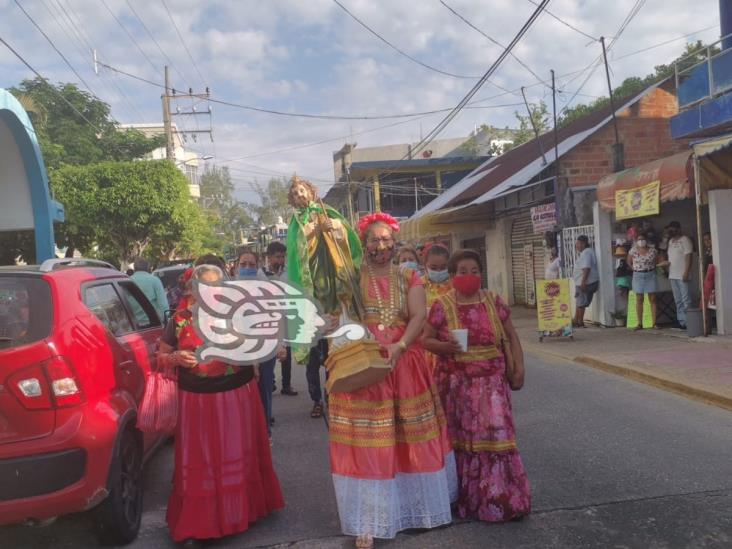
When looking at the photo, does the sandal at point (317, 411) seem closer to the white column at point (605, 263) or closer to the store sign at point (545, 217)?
the white column at point (605, 263)

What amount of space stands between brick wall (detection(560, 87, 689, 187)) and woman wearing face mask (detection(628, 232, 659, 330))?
3869mm

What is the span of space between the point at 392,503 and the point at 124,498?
1441 millimetres

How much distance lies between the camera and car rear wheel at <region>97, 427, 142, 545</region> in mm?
3428

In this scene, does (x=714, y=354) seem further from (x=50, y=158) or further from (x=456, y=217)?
(x=50, y=158)

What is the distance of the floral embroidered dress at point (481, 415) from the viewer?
12.0ft

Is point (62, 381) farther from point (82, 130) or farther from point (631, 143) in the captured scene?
point (82, 130)

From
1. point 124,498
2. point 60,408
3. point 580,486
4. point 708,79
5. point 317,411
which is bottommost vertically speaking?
point 580,486

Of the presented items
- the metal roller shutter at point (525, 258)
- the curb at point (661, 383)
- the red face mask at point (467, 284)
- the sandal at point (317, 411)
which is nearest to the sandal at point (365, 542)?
the red face mask at point (467, 284)

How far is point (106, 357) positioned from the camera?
3471 millimetres

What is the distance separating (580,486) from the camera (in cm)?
421

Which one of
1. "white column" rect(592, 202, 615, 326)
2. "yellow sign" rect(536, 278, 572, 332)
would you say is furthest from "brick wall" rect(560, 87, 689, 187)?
"yellow sign" rect(536, 278, 572, 332)

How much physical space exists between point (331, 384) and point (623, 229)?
10.2m

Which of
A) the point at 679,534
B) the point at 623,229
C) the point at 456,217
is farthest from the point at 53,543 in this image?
the point at 456,217

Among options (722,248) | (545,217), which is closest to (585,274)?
(545,217)
